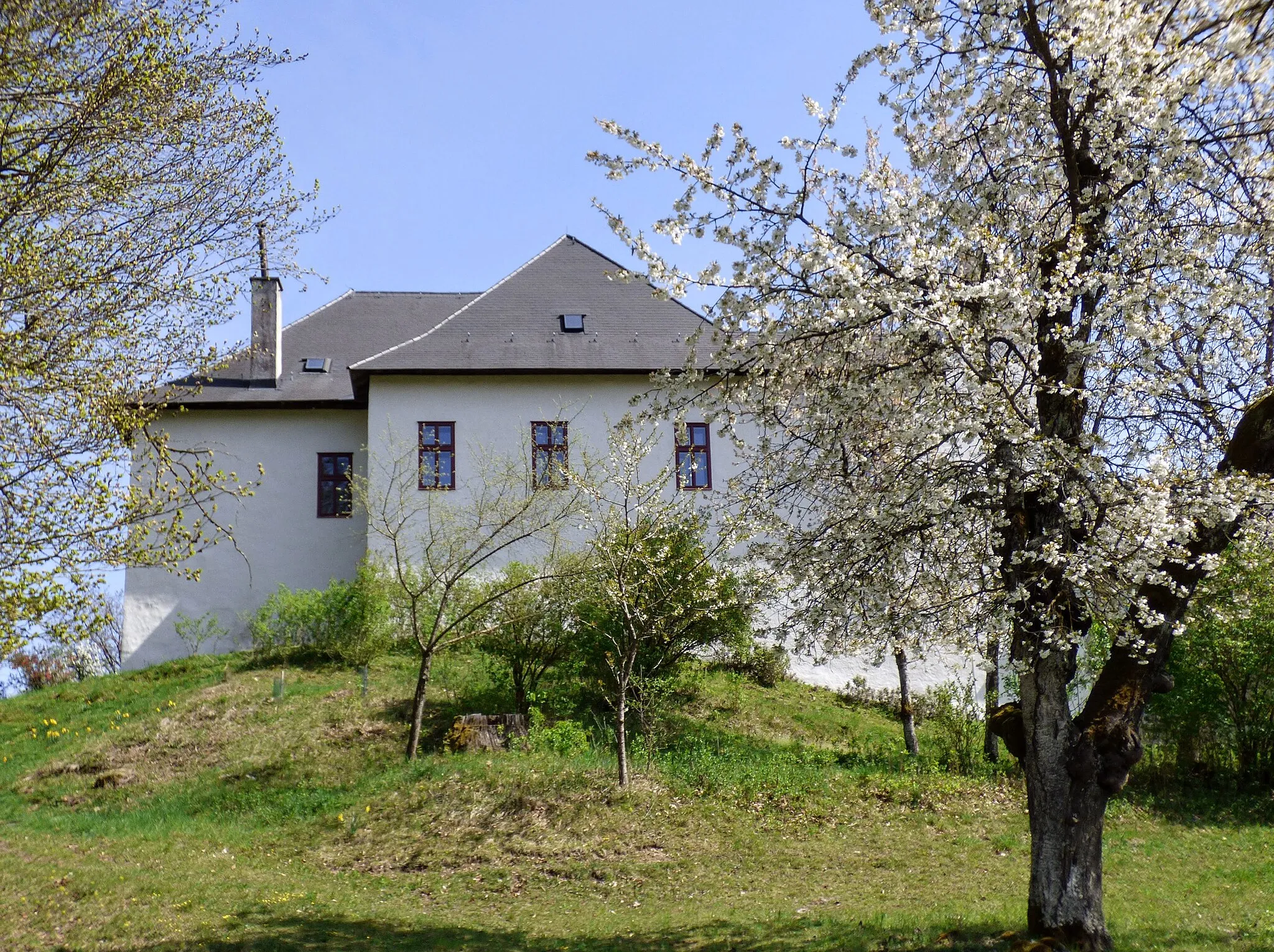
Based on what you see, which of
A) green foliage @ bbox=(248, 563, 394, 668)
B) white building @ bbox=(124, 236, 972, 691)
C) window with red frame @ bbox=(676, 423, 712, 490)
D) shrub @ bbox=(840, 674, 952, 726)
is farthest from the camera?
white building @ bbox=(124, 236, 972, 691)

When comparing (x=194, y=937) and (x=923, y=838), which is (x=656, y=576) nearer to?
(x=923, y=838)

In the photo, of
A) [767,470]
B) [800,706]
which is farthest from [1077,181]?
[800,706]

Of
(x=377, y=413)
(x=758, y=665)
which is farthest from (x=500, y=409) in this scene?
(x=758, y=665)

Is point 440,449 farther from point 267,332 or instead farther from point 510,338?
point 267,332

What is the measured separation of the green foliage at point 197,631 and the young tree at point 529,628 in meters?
8.29

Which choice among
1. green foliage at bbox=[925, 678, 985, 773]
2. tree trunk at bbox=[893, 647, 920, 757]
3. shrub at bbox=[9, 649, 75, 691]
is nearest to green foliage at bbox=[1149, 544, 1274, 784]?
green foliage at bbox=[925, 678, 985, 773]

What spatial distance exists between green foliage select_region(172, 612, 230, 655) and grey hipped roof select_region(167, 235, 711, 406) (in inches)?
180

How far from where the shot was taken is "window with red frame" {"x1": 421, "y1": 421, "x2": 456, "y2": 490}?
2181 cm

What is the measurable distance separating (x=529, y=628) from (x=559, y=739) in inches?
76.9

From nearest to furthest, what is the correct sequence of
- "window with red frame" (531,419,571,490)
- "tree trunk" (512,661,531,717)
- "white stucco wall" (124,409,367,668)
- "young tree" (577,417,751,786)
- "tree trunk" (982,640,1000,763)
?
"young tree" (577,417,751,786), "tree trunk" (982,640,1000,763), "window with red frame" (531,419,571,490), "tree trunk" (512,661,531,717), "white stucco wall" (124,409,367,668)

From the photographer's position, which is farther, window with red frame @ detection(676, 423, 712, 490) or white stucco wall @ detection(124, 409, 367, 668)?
white stucco wall @ detection(124, 409, 367, 668)

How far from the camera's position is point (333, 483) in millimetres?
22953

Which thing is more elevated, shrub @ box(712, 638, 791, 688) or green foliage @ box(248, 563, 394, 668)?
green foliage @ box(248, 563, 394, 668)

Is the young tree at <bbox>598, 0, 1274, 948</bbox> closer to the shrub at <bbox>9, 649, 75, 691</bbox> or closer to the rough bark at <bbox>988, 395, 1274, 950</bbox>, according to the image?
the rough bark at <bbox>988, 395, 1274, 950</bbox>
